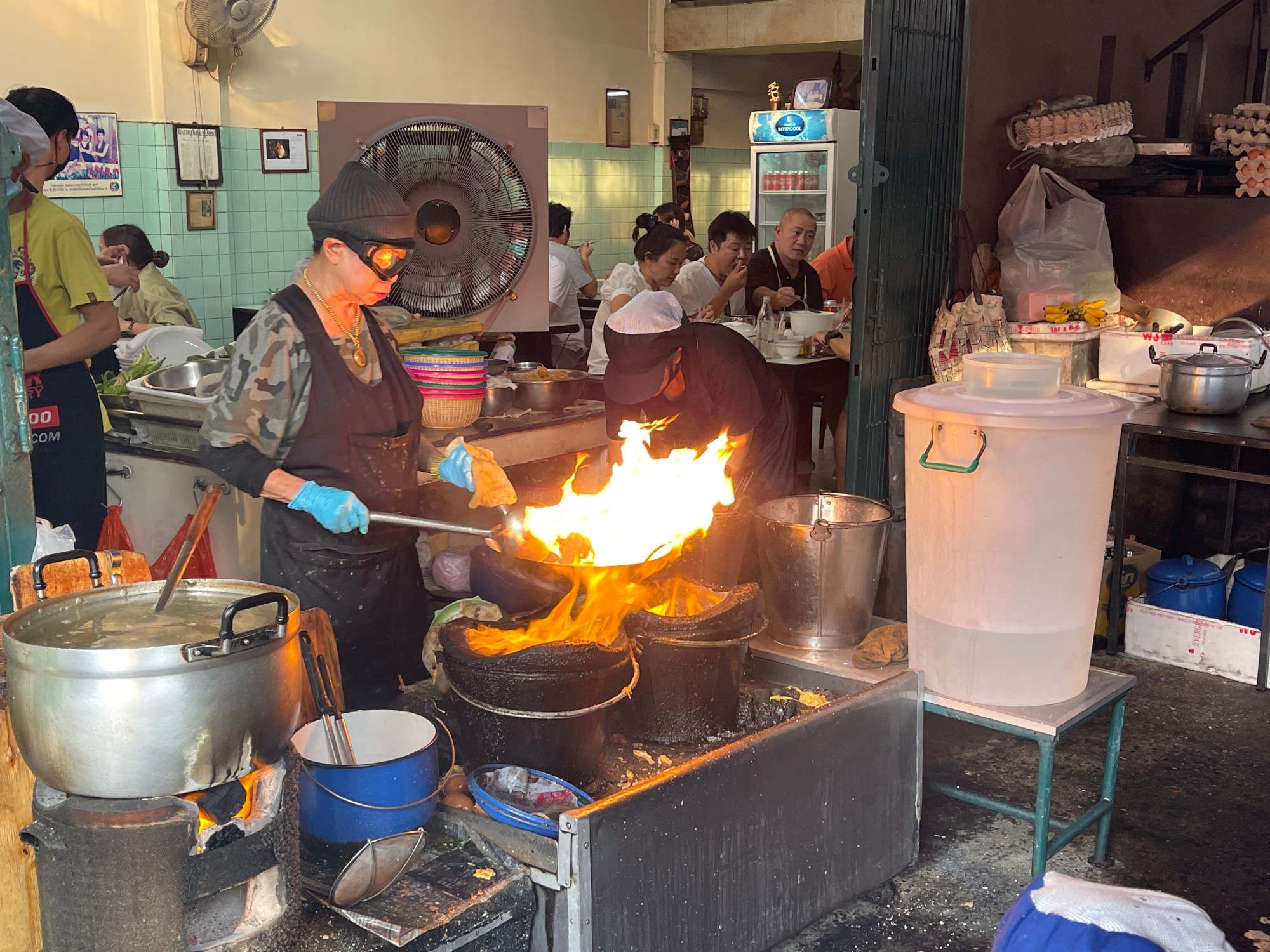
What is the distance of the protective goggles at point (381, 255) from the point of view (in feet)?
9.72

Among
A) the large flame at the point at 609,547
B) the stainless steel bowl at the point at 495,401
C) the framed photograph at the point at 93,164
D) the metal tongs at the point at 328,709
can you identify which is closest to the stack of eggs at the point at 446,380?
the stainless steel bowl at the point at 495,401

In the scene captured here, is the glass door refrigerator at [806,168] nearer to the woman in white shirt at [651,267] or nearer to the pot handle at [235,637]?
the woman in white shirt at [651,267]

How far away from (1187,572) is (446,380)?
3.25 metres

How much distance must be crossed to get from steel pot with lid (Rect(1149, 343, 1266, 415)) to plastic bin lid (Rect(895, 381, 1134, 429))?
8.37 ft

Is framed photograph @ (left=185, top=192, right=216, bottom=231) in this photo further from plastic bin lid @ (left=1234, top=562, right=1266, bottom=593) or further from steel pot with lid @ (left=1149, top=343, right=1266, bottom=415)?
plastic bin lid @ (left=1234, top=562, right=1266, bottom=593)

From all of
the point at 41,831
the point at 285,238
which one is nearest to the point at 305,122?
the point at 285,238

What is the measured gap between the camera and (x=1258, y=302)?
21.8 ft

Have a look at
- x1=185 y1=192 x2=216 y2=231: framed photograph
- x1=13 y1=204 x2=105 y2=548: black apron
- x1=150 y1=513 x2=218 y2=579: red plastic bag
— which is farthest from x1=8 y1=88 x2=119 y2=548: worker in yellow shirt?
x1=185 y1=192 x2=216 y2=231: framed photograph

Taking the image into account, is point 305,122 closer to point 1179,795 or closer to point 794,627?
point 794,627

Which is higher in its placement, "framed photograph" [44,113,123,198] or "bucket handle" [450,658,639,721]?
"framed photograph" [44,113,123,198]

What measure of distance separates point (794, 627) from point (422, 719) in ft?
4.17

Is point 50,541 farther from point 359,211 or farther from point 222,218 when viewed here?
point 222,218

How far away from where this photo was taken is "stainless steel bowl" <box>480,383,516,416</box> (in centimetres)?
502

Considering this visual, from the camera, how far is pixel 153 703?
1674 mm
